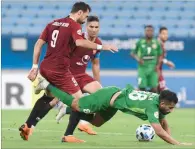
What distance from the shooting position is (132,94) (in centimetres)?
981

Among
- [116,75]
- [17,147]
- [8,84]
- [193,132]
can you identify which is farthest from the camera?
[116,75]

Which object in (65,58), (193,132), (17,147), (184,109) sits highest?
(65,58)

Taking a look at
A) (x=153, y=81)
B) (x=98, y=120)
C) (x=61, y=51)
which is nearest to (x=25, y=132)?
(x=98, y=120)

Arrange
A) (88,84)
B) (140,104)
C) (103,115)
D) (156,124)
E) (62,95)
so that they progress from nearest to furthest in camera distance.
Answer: (156,124), (140,104), (62,95), (103,115), (88,84)

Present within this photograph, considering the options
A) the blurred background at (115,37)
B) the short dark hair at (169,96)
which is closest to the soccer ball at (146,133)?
the short dark hair at (169,96)

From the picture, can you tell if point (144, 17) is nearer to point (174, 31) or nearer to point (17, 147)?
point (174, 31)

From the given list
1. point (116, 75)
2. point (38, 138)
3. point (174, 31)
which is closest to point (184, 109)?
point (116, 75)

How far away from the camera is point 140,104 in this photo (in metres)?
9.63

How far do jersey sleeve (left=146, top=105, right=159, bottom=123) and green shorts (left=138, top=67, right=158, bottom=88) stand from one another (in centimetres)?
946

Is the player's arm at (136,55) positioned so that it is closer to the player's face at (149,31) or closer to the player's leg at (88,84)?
the player's face at (149,31)

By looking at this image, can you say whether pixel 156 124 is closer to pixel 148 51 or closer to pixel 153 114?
pixel 153 114

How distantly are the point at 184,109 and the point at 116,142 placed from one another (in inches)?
413

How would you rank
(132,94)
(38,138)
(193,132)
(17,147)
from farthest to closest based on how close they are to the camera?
1. (193,132)
2. (38,138)
3. (132,94)
4. (17,147)

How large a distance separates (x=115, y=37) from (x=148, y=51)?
2799 mm
